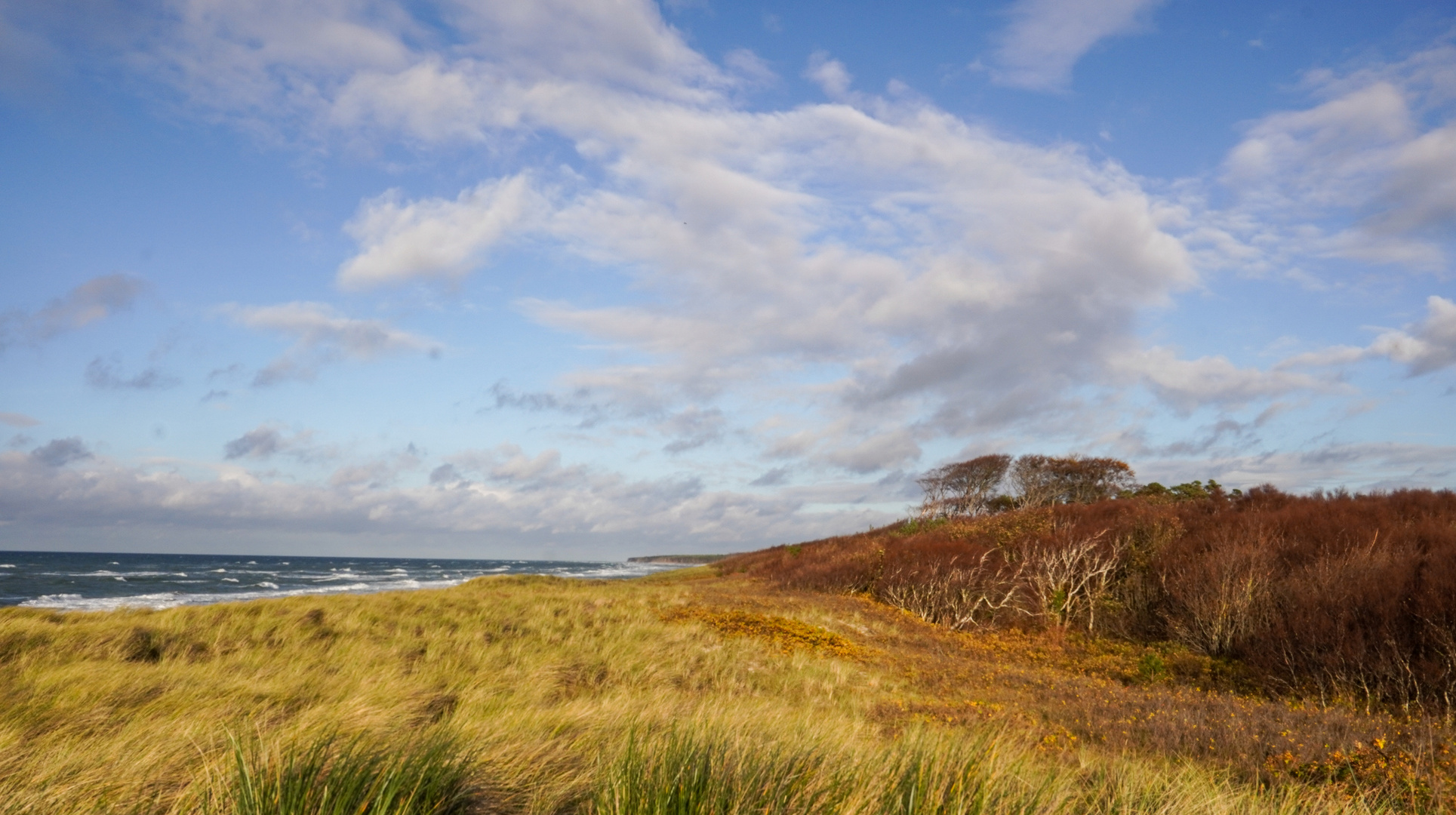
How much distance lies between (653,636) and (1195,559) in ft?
47.8

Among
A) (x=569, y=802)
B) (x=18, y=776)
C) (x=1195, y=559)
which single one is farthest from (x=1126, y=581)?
(x=18, y=776)

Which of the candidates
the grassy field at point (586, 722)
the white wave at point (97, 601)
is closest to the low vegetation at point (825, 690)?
the grassy field at point (586, 722)

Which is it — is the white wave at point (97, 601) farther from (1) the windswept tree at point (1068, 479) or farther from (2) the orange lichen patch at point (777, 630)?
(1) the windswept tree at point (1068, 479)

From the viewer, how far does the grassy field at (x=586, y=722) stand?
3.14 metres

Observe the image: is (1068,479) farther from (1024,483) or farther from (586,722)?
(586,722)

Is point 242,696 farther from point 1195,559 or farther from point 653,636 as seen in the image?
point 1195,559

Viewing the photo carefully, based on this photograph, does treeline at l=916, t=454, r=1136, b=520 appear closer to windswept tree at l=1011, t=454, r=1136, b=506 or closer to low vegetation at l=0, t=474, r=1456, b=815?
windswept tree at l=1011, t=454, r=1136, b=506

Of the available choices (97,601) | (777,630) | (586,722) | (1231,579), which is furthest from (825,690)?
(97,601)

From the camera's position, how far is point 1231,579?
16.1 meters

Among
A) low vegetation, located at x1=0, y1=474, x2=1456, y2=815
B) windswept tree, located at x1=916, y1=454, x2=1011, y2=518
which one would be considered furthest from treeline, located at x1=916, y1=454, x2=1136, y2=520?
low vegetation, located at x1=0, y1=474, x2=1456, y2=815

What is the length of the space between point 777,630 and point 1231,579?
10610 mm

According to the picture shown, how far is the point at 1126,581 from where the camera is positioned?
806 inches

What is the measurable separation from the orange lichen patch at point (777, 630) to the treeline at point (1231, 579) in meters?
7.44

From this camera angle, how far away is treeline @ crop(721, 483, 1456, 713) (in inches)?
470
